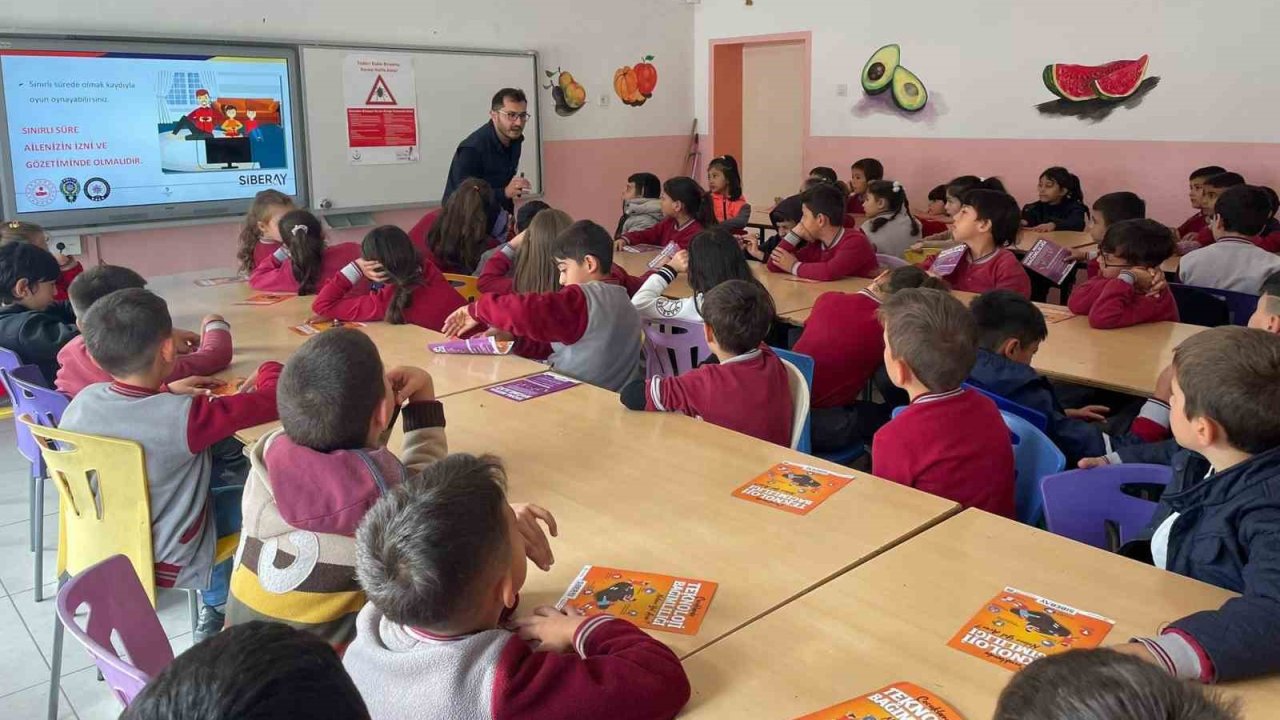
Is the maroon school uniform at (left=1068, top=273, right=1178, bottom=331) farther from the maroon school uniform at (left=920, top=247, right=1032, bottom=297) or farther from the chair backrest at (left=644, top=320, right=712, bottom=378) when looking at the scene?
the chair backrest at (left=644, top=320, right=712, bottom=378)

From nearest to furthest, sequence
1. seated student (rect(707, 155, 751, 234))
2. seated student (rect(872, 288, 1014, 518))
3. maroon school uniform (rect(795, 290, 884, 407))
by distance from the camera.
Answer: seated student (rect(872, 288, 1014, 518))
maroon school uniform (rect(795, 290, 884, 407))
seated student (rect(707, 155, 751, 234))

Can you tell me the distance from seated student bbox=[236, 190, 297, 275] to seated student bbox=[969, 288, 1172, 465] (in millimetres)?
3264

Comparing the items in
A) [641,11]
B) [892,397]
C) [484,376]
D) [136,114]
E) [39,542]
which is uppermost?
[641,11]

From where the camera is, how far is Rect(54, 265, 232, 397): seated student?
2783 millimetres

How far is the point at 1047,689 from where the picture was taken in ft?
2.49

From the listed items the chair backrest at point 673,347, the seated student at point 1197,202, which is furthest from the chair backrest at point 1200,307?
the chair backrest at point 673,347

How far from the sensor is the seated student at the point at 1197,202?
5.80m

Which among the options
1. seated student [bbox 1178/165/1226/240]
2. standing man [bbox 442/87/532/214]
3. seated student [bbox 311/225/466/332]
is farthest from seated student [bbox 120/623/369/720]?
seated student [bbox 1178/165/1226/240]

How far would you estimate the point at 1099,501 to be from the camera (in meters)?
2.06

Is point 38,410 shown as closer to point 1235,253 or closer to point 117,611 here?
point 117,611

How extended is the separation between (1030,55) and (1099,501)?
5.74m

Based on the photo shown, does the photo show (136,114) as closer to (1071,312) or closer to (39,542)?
(39,542)

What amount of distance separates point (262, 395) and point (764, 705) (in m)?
1.67

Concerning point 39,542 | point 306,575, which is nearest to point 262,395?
point 306,575
